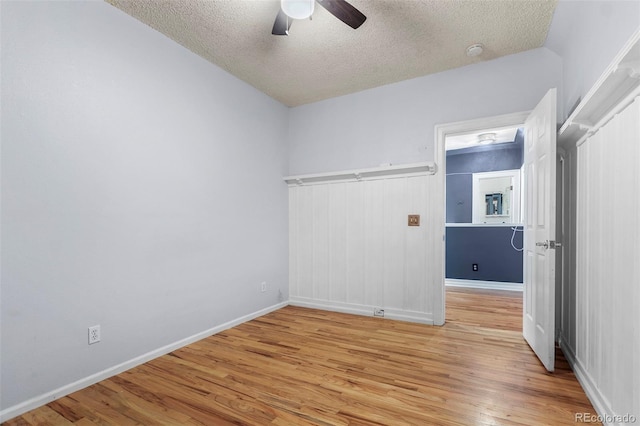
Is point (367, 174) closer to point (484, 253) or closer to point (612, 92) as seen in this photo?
point (612, 92)

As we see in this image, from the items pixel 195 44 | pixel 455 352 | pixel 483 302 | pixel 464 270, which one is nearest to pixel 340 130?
pixel 195 44

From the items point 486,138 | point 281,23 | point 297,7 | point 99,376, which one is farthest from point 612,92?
point 486,138

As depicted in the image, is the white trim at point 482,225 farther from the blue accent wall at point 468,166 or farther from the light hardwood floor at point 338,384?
the light hardwood floor at point 338,384

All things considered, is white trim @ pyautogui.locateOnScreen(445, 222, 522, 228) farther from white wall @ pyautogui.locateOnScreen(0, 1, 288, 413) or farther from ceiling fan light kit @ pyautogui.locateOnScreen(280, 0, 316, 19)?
ceiling fan light kit @ pyautogui.locateOnScreen(280, 0, 316, 19)

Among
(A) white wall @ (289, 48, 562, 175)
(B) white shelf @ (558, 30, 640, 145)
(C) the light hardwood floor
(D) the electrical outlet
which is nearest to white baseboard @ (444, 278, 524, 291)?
(C) the light hardwood floor

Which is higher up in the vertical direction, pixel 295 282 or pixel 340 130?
pixel 340 130

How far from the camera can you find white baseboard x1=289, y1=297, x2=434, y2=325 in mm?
3357

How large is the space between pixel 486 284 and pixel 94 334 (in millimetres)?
5621

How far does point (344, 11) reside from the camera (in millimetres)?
1919

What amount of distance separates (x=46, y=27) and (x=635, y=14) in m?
3.28

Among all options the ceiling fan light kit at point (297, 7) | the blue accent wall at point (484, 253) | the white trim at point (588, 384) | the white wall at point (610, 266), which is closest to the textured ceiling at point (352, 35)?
the ceiling fan light kit at point (297, 7)

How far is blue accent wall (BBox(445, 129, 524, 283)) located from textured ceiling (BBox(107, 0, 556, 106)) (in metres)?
3.05

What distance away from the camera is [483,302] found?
429cm

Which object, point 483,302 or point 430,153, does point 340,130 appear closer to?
point 430,153
